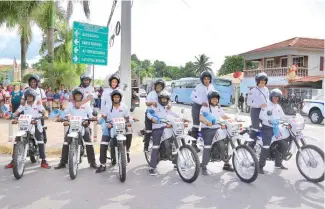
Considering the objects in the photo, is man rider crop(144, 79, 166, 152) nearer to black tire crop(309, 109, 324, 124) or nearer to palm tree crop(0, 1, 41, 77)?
black tire crop(309, 109, 324, 124)

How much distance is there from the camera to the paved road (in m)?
4.54

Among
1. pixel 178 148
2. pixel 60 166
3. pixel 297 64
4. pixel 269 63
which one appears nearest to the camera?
pixel 178 148

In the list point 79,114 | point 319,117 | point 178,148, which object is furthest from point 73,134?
point 319,117

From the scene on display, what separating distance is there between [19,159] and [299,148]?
4.76 meters

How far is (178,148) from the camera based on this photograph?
5.80 metres

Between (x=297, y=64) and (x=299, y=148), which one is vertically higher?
(x=297, y=64)

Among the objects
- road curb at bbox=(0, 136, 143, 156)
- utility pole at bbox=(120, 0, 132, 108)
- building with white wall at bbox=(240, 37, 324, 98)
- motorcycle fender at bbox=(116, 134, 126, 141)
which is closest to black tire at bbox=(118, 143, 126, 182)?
motorcycle fender at bbox=(116, 134, 126, 141)

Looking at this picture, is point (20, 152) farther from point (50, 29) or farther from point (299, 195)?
point (50, 29)

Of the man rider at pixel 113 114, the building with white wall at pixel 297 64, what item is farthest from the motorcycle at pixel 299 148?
the building with white wall at pixel 297 64

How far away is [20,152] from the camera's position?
5832 mm

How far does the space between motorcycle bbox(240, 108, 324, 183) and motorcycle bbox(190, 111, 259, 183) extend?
32 centimetres

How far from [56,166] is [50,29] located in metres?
15.8

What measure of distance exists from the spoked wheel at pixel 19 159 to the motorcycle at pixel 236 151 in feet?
10.8

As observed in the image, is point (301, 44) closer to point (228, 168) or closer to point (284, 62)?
point (284, 62)
